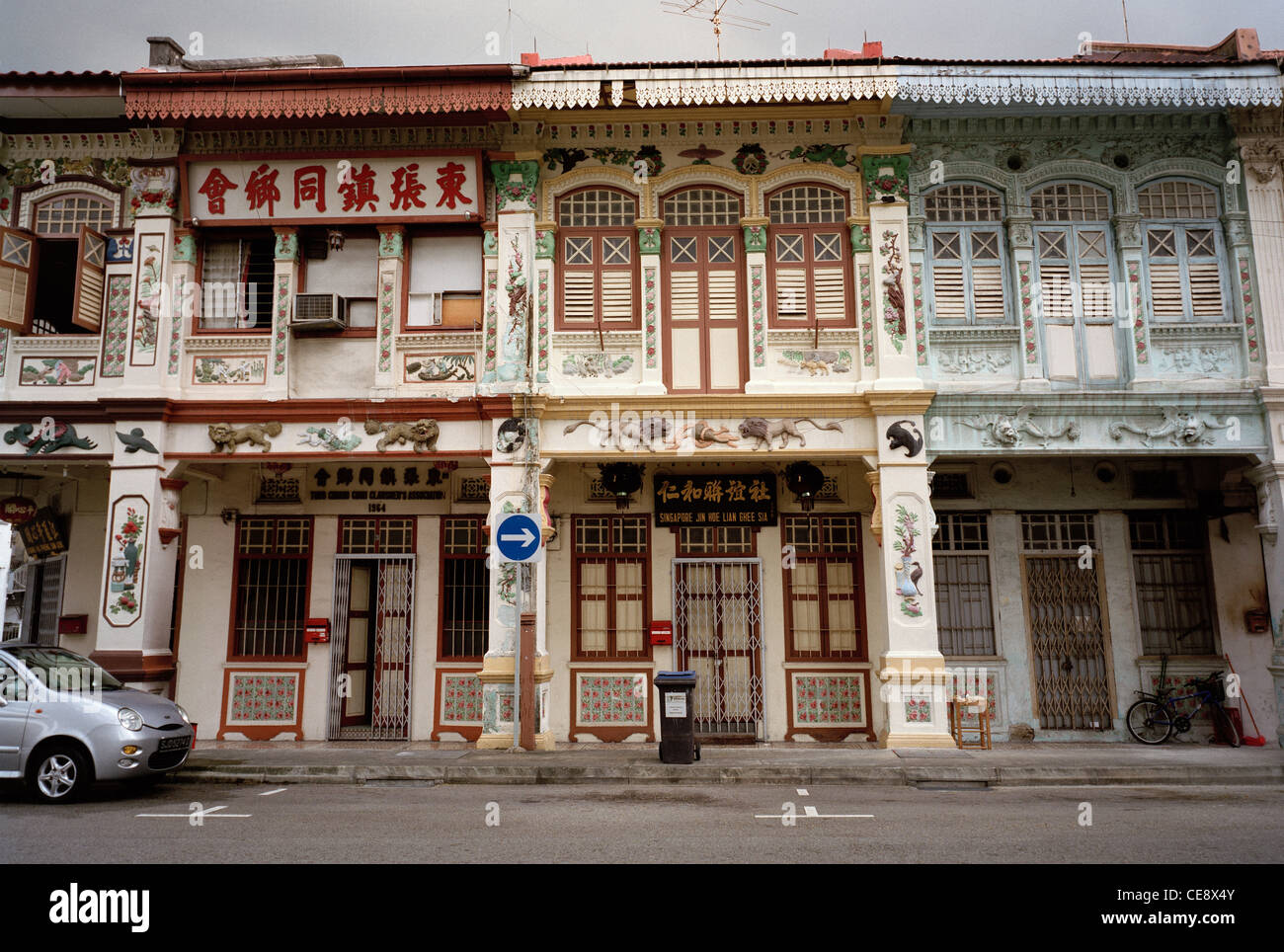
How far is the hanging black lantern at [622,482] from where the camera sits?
1451cm

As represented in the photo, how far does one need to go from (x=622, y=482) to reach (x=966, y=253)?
601 cm

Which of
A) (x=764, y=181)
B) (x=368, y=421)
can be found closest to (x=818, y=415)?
(x=764, y=181)

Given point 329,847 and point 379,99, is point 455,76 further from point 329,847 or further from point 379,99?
point 329,847

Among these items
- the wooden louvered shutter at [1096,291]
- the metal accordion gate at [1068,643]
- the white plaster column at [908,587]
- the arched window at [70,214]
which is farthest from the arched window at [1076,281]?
the arched window at [70,214]

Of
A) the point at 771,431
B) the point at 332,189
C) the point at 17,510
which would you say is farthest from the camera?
the point at 17,510

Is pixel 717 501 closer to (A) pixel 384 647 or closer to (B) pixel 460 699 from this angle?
(B) pixel 460 699

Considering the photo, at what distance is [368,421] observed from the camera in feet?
43.9

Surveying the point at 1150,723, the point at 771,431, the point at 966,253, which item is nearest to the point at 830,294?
the point at 966,253

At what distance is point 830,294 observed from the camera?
13734mm

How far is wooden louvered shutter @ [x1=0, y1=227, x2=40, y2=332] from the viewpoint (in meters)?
13.5

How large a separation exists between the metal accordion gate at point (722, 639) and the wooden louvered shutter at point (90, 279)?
29.9 feet

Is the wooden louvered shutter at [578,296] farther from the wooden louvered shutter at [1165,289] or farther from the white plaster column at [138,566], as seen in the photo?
the wooden louvered shutter at [1165,289]

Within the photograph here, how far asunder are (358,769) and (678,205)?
8808 millimetres

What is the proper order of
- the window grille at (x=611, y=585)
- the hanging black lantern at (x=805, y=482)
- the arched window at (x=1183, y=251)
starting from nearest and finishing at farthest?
the arched window at (x=1183, y=251), the window grille at (x=611, y=585), the hanging black lantern at (x=805, y=482)
